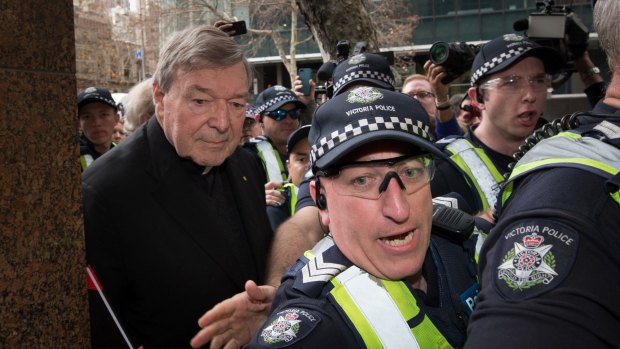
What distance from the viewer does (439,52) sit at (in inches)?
174

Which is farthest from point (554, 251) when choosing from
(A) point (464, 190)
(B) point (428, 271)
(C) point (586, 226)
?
(A) point (464, 190)

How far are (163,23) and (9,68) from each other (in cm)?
2911

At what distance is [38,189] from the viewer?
185 centimetres

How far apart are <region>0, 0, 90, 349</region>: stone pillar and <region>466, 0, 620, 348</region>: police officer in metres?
1.29

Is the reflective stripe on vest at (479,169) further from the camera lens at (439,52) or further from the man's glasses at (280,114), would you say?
the man's glasses at (280,114)

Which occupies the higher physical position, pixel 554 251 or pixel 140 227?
pixel 554 251

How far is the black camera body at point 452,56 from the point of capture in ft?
14.3

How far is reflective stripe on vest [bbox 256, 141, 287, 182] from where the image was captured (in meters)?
5.27

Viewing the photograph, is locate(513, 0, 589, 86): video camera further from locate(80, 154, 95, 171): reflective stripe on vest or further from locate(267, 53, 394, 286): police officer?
locate(80, 154, 95, 171): reflective stripe on vest

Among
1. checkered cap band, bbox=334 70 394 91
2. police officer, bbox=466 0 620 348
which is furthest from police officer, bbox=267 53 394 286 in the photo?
checkered cap band, bbox=334 70 394 91

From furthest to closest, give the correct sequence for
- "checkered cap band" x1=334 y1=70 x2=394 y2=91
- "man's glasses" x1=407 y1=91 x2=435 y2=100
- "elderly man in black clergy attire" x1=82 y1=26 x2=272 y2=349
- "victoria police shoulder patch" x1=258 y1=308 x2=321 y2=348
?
"man's glasses" x1=407 y1=91 x2=435 y2=100 < "checkered cap band" x1=334 y1=70 x2=394 y2=91 < "elderly man in black clergy attire" x1=82 y1=26 x2=272 y2=349 < "victoria police shoulder patch" x1=258 y1=308 x2=321 y2=348

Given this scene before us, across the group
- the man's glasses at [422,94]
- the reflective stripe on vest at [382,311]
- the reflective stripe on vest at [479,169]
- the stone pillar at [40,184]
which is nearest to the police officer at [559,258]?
the reflective stripe on vest at [382,311]

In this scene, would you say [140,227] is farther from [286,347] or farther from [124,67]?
[124,67]

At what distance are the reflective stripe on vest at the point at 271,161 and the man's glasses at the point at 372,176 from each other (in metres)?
3.32
